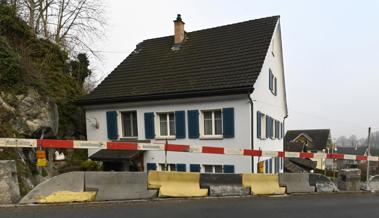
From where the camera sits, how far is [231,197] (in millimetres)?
7977

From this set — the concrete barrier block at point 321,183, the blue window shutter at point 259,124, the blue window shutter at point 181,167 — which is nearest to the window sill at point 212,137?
the blue window shutter at point 181,167

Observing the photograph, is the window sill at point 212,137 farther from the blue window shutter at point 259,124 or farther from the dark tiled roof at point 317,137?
the dark tiled roof at point 317,137

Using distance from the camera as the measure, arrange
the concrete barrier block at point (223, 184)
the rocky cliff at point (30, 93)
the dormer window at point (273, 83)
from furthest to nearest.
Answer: the dormer window at point (273, 83) → the rocky cliff at point (30, 93) → the concrete barrier block at point (223, 184)

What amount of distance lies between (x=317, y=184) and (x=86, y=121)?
13.8 meters

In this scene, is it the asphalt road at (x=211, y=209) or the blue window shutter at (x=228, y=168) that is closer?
the asphalt road at (x=211, y=209)

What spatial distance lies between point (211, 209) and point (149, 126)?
11569 millimetres

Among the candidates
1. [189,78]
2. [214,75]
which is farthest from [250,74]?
[189,78]

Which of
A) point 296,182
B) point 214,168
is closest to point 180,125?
point 214,168

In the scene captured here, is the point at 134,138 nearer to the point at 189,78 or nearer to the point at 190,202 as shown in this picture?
the point at 189,78

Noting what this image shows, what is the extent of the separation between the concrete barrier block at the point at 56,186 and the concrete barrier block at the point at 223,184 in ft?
9.04

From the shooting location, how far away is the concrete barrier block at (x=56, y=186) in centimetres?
602

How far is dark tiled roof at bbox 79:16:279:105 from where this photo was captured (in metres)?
16.8

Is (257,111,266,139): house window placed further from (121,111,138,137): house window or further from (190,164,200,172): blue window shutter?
(121,111,138,137): house window

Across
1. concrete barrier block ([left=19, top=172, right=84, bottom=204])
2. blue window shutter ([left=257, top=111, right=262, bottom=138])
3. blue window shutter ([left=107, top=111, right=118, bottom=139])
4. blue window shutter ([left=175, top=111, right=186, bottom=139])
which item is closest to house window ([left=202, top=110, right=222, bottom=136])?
blue window shutter ([left=175, top=111, right=186, bottom=139])
